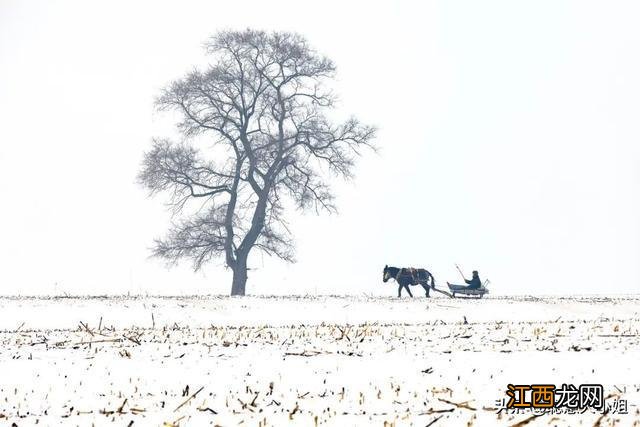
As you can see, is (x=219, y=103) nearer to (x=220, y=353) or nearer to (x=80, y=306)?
(x=80, y=306)

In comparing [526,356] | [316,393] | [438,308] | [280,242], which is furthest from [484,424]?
[280,242]

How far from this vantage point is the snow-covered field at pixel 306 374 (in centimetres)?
985

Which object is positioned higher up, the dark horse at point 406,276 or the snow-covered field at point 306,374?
the dark horse at point 406,276

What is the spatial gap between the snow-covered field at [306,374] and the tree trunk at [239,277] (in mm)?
21189

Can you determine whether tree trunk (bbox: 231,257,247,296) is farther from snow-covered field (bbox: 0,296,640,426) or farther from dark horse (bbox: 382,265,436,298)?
snow-covered field (bbox: 0,296,640,426)

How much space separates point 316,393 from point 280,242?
1274 inches

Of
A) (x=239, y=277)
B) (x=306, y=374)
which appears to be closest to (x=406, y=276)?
(x=239, y=277)

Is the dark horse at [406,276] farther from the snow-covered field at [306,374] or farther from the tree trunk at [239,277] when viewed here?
the snow-covered field at [306,374]

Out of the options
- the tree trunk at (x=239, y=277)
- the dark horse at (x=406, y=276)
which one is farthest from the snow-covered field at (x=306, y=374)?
the tree trunk at (x=239, y=277)

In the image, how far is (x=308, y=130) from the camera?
4447 centimetres

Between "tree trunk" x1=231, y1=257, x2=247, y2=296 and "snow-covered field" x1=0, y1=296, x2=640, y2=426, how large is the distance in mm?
21189

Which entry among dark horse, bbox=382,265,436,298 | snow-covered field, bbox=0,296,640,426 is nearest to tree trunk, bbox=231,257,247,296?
dark horse, bbox=382,265,436,298

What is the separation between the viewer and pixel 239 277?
140 ft

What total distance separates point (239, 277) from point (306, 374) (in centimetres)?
3005
